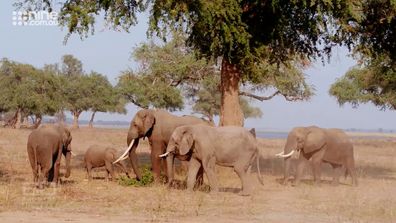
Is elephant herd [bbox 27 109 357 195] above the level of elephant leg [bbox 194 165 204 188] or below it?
above

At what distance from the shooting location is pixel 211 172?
14.3m

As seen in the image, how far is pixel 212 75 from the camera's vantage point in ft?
111

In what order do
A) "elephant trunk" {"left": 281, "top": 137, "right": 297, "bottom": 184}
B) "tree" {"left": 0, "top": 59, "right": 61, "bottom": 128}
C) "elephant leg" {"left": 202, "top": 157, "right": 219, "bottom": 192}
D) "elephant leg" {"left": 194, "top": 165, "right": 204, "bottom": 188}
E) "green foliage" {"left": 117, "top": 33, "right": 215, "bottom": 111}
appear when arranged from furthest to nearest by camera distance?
1. "tree" {"left": 0, "top": 59, "right": 61, "bottom": 128}
2. "green foliage" {"left": 117, "top": 33, "right": 215, "bottom": 111}
3. "elephant trunk" {"left": 281, "top": 137, "right": 297, "bottom": 184}
4. "elephant leg" {"left": 194, "top": 165, "right": 204, "bottom": 188}
5. "elephant leg" {"left": 202, "top": 157, "right": 219, "bottom": 192}

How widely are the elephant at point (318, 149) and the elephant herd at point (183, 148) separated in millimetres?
30

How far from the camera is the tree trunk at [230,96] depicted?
19.4 meters

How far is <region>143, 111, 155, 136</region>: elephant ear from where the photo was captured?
54.0 ft

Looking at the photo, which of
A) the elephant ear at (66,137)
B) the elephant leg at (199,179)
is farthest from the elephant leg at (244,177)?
the elephant ear at (66,137)

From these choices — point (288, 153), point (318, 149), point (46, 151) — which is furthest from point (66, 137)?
point (318, 149)

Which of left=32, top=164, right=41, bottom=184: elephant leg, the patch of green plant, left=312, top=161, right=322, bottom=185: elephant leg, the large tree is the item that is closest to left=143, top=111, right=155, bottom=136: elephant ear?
the patch of green plant

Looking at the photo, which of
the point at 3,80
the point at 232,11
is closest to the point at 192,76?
the point at 232,11

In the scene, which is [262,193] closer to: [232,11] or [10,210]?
[232,11]

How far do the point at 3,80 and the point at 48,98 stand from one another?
6088mm

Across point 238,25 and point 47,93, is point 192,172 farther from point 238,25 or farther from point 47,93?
point 47,93

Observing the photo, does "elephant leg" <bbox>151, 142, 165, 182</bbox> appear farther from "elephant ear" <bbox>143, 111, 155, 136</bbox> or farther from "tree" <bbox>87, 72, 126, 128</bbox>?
"tree" <bbox>87, 72, 126, 128</bbox>
